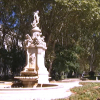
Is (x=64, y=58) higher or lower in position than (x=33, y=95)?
higher

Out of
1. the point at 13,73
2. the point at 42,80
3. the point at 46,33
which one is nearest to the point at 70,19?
the point at 46,33

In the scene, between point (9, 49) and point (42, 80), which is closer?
point (42, 80)

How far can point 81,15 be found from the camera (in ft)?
86.5

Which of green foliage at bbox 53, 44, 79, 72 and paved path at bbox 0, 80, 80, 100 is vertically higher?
green foliage at bbox 53, 44, 79, 72

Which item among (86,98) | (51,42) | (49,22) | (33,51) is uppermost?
(49,22)

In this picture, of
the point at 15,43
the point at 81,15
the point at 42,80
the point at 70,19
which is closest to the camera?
the point at 42,80

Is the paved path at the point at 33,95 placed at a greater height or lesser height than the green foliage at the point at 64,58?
lesser

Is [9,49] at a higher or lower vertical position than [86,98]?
Answer: higher

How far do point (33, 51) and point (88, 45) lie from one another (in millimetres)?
25954

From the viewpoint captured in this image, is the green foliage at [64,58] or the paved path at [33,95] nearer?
the paved path at [33,95]

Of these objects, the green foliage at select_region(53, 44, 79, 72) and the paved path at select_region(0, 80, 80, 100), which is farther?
the green foliage at select_region(53, 44, 79, 72)

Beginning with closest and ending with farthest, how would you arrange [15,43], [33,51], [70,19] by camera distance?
[33,51], [70,19], [15,43]

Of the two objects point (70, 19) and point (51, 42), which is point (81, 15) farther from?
point (51, 42)

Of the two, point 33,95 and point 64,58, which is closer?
point 33,95
